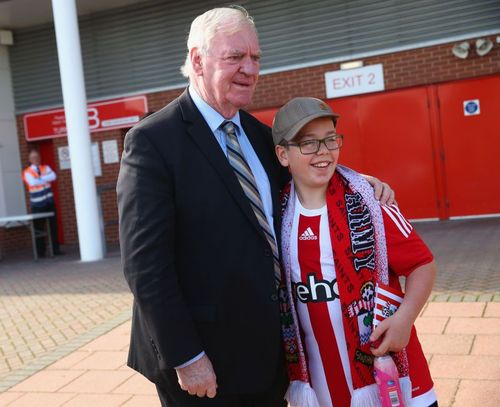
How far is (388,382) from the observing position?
2.13 metres

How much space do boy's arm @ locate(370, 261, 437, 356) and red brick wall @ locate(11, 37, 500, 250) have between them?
943 cm

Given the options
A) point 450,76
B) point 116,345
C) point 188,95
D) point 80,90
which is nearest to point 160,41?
point 80,90

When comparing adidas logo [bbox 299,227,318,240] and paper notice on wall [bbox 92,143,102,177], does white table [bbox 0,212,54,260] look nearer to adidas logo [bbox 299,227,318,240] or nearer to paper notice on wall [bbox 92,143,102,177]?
paper notice on wall [bbox 92,143,102,177]

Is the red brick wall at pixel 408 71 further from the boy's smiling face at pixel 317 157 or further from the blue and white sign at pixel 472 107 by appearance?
the boy's smiling face at pixel 317 157

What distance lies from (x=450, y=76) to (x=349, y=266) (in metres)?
9.51

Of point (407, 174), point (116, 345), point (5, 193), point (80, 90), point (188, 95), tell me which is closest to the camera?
point (188, 95)

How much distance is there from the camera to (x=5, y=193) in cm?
1372

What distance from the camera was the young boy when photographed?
2.18m

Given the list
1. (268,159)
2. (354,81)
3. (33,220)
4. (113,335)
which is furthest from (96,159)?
(268,159)

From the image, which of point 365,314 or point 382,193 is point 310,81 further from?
point 365,314

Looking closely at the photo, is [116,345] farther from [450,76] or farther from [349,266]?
[450,76]

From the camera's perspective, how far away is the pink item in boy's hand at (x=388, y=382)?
6.93 ft

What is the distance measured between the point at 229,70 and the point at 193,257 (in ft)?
2.19

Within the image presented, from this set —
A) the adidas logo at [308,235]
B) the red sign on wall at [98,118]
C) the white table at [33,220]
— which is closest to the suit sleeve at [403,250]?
the adidas logo at [308,235]
